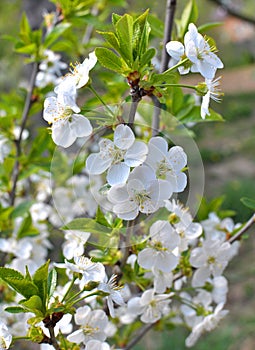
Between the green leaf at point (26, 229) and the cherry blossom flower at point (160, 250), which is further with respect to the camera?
the green leaf at point (26, 229)

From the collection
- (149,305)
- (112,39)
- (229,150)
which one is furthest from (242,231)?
(229,150)

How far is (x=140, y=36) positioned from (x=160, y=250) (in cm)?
29

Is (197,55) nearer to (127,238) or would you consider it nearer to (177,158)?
(177,158)

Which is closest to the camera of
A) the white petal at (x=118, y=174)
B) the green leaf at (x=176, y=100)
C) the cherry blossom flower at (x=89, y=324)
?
the white petal at (x=118, y=174)

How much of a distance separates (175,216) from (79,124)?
0.76ft

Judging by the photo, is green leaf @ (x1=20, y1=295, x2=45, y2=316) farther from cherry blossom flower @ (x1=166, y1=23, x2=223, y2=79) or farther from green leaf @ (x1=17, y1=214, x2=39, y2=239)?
green leaf @ (x1=17, y1=214, x2=39, y2=239)

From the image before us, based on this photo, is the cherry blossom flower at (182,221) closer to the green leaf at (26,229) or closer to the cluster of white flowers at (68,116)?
the cluster of white flowers at (68,116)

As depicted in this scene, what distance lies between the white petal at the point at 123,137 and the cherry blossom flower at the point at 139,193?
1.2 inches

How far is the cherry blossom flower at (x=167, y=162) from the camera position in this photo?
64 cm

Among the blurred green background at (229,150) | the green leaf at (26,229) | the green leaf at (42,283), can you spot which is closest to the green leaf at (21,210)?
the green leaf at (26,229)

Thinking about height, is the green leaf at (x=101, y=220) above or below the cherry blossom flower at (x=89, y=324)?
above

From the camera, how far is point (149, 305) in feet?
2.78

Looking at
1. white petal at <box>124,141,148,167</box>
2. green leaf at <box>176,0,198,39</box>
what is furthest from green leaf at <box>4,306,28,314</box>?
green leaf at <box>176,0,198,39</box>

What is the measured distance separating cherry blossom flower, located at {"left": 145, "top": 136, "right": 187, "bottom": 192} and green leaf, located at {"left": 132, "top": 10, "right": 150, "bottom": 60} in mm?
116
